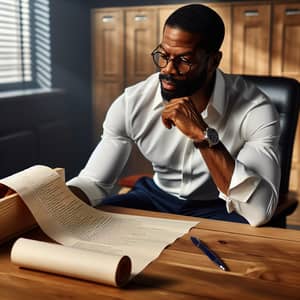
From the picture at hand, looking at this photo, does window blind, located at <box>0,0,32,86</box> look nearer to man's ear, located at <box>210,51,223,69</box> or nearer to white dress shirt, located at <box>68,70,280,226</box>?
white dress shirt, located at <box>68,70,280,226</box>

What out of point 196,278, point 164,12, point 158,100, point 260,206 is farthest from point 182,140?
point 164,12

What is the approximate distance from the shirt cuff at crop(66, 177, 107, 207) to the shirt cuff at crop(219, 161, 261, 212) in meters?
0.35

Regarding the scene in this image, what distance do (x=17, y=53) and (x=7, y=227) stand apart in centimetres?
320

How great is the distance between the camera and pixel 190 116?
145 centimetres

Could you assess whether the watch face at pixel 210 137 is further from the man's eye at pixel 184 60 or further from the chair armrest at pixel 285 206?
the chair armrest at pixel 285 206

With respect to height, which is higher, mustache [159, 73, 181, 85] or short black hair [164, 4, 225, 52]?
short black hair [164, 4, 225, 52]

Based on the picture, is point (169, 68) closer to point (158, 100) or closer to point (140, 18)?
point (158, 100)

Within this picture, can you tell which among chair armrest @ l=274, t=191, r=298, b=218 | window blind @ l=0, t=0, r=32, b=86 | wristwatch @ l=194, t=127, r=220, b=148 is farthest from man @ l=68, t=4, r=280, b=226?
window blind @ l=0, t=0, r=32, b=86

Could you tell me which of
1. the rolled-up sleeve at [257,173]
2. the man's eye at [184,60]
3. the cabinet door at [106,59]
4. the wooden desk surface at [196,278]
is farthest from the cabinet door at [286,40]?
the wooden desk surface at [196,278]

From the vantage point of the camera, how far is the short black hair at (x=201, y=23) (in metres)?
1.55

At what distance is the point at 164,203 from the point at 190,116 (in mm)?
394

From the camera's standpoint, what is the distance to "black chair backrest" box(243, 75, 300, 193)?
6.34 ft

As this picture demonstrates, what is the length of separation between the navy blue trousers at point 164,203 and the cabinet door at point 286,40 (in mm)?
2656

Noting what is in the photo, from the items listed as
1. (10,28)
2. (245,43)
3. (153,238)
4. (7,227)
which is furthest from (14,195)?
(245,43)
